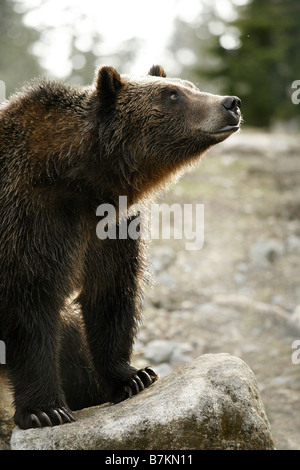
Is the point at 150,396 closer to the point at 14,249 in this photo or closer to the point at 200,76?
the point at 14,249

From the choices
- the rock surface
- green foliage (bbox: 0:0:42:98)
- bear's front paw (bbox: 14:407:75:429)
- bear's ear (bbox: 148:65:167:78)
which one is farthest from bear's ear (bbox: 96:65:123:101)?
green foliage (bbox: 0:0:42:98)

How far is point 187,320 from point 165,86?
423 cm

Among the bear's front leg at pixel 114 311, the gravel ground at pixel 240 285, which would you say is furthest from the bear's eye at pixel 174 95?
the gravel ground at pixel 240 285

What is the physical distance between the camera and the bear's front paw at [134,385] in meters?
4.79

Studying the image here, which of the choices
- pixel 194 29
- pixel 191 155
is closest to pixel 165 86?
pixel 191 155

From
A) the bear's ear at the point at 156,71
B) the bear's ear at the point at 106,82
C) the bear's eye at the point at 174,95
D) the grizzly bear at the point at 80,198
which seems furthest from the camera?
the bear's ear at the point at 156,71

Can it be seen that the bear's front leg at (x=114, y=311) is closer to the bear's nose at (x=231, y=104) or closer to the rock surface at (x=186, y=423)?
the rock surface at (x=186, y=423)

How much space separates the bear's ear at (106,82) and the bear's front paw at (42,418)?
2.24 metres

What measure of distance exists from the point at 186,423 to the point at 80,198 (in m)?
1.65

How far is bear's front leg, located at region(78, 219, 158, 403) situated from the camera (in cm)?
465

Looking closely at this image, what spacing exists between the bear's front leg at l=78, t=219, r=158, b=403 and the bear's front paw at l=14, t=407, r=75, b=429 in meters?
0.63

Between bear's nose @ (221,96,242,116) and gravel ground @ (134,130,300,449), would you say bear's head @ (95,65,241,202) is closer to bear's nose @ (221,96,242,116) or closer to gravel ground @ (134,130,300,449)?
bear's nose @ (221,96,242,116)

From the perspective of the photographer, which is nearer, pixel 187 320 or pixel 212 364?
pixel 212 364

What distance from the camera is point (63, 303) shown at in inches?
171
